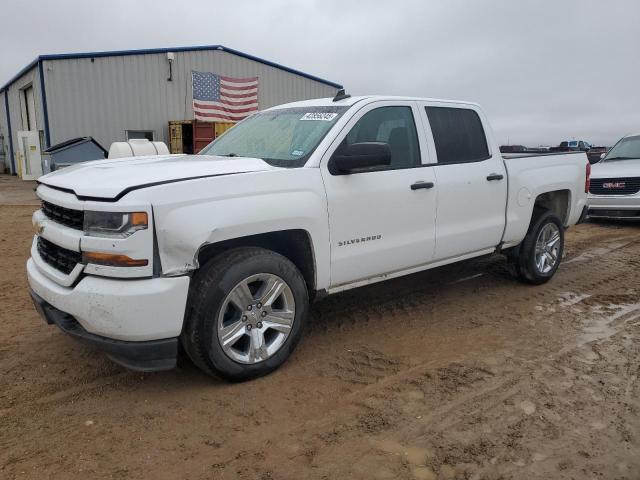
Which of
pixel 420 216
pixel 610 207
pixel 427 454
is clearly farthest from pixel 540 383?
pixel 610 207

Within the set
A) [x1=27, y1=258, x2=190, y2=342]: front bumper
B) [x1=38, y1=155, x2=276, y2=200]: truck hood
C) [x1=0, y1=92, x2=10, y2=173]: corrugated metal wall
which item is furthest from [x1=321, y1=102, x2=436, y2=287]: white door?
[x1=0, y1=92, x2=10, y2=173]: corrugated metal wall

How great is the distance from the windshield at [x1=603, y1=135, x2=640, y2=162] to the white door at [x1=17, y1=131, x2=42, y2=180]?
1937 cm

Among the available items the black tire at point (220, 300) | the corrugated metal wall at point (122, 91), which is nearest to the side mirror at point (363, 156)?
the black tire at point (220, 300)

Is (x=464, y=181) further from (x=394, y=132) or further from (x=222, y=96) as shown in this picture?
(x=222, y=96)

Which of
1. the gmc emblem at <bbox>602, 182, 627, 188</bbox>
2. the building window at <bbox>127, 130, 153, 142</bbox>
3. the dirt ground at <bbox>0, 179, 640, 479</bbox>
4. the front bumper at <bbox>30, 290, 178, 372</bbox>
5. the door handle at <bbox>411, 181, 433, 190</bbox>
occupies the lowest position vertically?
the dirt ground at <bbox>0, 179, 640, 479</bbox>

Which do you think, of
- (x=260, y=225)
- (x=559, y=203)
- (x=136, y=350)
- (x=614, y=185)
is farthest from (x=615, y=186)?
(x=136, y=350)

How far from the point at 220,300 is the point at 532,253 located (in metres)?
3.80

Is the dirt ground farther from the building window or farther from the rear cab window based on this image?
the building window

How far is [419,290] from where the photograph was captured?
5609 millimetres

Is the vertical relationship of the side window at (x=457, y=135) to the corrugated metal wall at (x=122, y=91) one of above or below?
below

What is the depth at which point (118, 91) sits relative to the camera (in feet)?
63.1

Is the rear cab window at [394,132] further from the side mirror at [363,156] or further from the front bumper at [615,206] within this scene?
the front bumper at [615,206]

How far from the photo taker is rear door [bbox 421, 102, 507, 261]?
4.59 metres

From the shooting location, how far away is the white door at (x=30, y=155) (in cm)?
2055
